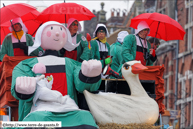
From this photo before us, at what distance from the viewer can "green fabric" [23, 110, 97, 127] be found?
730cm

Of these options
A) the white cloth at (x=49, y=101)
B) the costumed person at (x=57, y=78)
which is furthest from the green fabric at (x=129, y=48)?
the white cloth at (x=49, y=101)

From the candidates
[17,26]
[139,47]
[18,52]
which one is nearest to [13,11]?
[17,26]

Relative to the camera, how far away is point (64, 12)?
35.3 feet

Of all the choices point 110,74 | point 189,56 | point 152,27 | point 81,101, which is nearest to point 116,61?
point 152,27

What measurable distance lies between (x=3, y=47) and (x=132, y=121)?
312 centimetres

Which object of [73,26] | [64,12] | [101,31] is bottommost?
[101,31]

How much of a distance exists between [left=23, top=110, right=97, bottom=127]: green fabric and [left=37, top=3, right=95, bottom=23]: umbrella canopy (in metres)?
3.64

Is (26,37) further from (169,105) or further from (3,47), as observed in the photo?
(169,105)

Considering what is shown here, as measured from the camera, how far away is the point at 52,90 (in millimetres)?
7805

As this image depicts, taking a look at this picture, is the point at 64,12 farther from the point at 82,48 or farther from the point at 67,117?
the point at 67,117

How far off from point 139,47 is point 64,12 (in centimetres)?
161

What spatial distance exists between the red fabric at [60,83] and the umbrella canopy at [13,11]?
2.38 m

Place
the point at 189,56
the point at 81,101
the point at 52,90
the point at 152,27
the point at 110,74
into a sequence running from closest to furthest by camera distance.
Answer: the point at 52,90 < the point at 81,101 < the point at 110,74 < the point at 152,27 < the point at 189,56

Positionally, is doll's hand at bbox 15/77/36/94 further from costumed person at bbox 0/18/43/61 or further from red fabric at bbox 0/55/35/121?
costumed person at bbox 0/18/43/61
